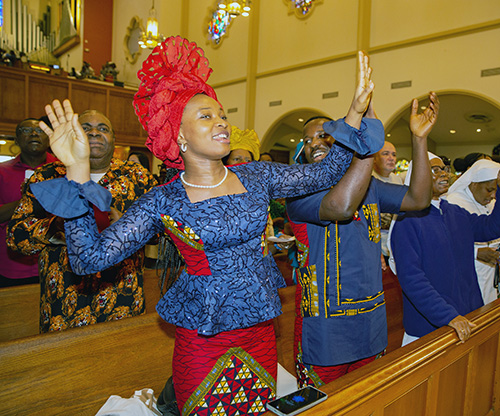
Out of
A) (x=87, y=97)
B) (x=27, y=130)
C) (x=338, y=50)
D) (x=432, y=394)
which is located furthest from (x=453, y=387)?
(x=87, y=97)

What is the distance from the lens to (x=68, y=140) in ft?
3.87

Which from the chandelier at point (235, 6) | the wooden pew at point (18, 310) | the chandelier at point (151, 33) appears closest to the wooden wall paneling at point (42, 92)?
the chandelier at point (151, 33)

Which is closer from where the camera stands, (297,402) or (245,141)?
(297,402)

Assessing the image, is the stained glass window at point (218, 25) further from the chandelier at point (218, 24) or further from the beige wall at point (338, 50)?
the beige wall at point (338, 50)

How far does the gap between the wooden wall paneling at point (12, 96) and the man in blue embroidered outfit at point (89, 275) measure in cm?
874

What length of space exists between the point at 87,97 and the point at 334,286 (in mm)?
10435

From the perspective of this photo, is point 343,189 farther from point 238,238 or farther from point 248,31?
point 248,31

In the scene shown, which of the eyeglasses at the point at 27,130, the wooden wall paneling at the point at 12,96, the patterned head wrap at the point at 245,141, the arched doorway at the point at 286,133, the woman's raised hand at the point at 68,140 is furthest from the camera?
the arched doorway at the point at 286,133

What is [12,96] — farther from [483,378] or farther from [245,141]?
[483,378]

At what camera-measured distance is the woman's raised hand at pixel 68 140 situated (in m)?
1.17

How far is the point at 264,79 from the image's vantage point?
11.4 m

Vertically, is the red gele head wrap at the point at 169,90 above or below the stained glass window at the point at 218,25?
below

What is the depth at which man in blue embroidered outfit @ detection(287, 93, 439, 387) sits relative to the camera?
1.61 m

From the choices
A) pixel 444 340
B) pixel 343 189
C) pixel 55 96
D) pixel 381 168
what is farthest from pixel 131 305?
pixel 55 96
